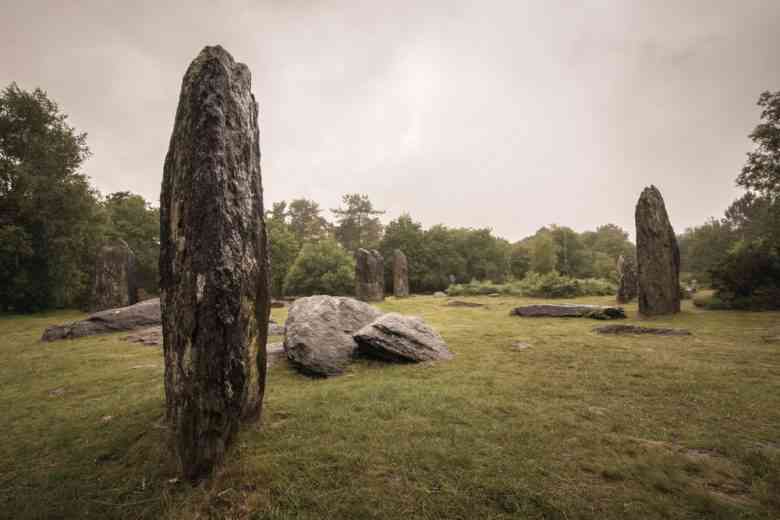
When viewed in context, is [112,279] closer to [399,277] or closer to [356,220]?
[399,277]

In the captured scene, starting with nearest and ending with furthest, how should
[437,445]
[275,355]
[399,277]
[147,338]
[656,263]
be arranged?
[437,445] < [275,355] < [147,338] < [656,263] < [399,277]

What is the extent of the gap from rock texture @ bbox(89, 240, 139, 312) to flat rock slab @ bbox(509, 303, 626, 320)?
708 inches

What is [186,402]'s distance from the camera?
2809 mm

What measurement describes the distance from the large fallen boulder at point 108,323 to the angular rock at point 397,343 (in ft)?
29.0

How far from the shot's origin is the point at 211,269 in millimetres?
2873

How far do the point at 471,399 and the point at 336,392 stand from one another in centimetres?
175

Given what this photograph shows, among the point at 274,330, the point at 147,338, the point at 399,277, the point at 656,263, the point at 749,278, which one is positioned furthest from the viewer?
the point at 399,277

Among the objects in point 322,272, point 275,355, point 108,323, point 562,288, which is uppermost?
point 322,272

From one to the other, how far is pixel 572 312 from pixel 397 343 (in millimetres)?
8530

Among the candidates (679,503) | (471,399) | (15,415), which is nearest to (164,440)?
(15,415)

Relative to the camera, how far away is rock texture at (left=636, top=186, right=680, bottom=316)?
1132 cm

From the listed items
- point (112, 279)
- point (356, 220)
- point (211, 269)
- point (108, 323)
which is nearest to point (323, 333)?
point (211, 269)

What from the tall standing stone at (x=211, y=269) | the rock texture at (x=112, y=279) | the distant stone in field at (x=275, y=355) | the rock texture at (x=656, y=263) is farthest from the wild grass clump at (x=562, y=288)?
the rock texture at (x=112, y=279)

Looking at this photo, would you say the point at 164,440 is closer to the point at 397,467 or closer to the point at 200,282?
the point at 200,282
